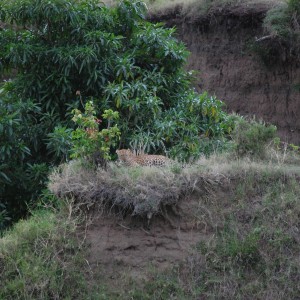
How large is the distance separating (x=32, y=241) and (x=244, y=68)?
13.0 metres

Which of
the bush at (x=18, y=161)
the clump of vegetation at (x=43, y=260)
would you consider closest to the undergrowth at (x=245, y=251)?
the clump of vegetation at (x=43, y=260)

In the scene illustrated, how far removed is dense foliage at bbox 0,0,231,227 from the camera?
1172 cm

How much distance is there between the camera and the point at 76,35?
12.4 metres

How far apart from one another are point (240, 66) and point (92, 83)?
31.1 feet

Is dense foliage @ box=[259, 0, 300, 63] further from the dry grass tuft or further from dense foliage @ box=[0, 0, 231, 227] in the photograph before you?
the dry grass tuft

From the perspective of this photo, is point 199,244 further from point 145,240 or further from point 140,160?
point 140,160

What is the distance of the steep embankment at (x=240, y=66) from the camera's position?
19516 mm

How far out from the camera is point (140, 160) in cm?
1031

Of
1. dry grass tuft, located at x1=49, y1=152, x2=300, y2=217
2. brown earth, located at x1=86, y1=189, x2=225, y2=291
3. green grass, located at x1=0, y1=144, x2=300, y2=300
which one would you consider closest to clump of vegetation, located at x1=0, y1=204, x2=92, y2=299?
green grass, located at x1=0, y1=144, x2=300, y2=300

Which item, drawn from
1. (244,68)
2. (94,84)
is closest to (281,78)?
(244,68)

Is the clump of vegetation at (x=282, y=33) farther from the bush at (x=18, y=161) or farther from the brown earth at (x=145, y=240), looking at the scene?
the brown earth at (x=145, y=240)

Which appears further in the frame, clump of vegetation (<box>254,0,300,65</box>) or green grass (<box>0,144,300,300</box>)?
clump of vegetation (<box>254,0,300,65</box>)

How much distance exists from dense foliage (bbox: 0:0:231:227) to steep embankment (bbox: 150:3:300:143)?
7102 mm

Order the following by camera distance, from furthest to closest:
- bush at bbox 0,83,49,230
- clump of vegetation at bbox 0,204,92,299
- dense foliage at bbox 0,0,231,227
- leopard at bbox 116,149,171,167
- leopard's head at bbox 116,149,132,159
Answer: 1. dense foliage at bbox 0,0,231,227
2. bush at bbox 0,83,49,230
3. leopard's head at bbox 116,149,132,159
4. leopard at bbox 116,149,171,167
5. clump of vegetation at bbox 0,204,92,299
